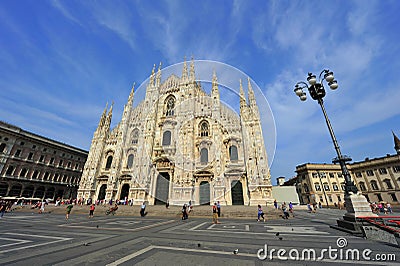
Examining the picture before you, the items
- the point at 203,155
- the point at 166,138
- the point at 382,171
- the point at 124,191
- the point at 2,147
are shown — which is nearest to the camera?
the point at 203,155

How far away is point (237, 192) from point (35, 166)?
37.1m

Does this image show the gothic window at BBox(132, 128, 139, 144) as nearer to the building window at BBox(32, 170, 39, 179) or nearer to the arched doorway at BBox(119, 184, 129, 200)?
the arched doorway at BBox(119, 184, 129, 200)

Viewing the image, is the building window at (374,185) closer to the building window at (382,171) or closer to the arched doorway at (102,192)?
the building window at (382,171)

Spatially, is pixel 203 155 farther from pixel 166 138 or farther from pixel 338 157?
pixel 338 157

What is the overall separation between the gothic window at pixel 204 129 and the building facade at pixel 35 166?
31.7m

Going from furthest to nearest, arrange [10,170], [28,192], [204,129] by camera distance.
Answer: [28,192] → [10,170] → [204,129]

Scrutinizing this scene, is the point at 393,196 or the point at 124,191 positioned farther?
the point at 393,196

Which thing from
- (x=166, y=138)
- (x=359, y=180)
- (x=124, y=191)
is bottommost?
(x=124, y=191)

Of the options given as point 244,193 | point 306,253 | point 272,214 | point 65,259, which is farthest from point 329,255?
point 244,193

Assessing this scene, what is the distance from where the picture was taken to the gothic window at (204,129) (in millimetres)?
24472

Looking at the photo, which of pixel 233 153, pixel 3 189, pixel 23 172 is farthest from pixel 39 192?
pixel 233 153

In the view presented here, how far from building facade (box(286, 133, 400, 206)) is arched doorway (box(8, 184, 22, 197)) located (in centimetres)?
5485

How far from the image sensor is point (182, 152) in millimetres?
22344

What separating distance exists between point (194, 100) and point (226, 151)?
384 inches
